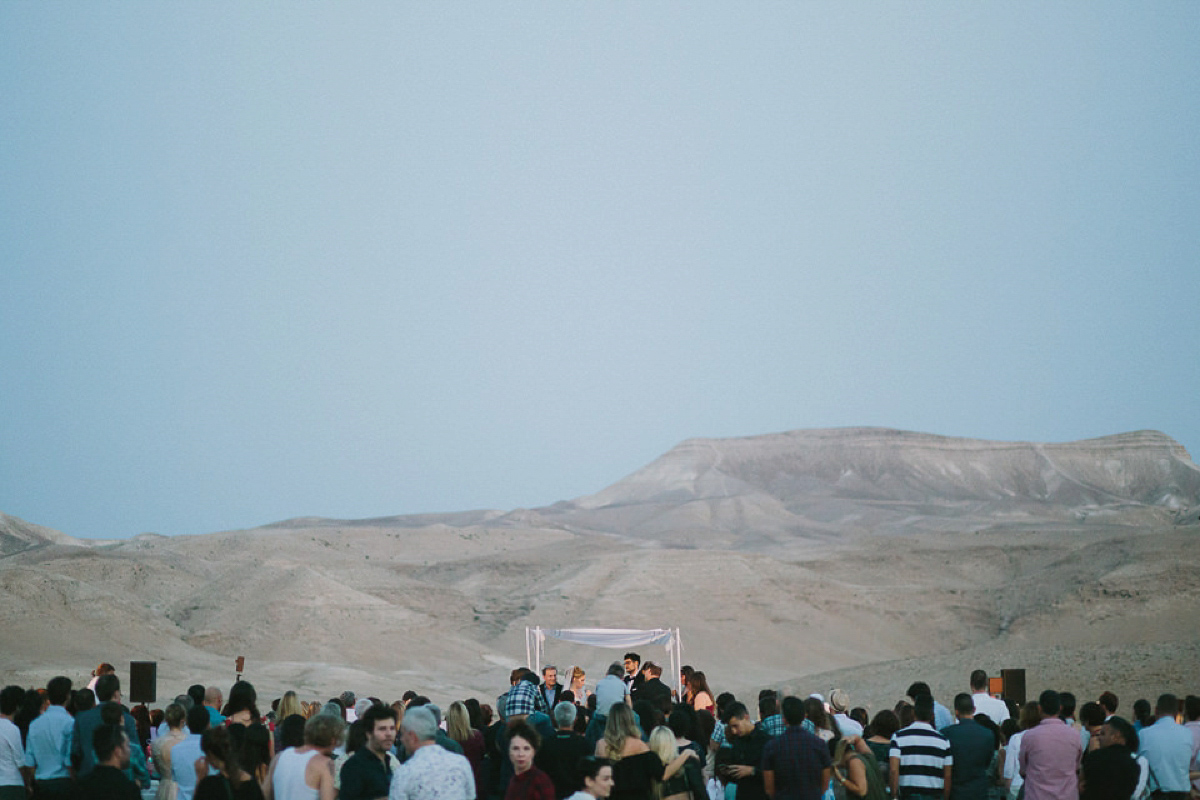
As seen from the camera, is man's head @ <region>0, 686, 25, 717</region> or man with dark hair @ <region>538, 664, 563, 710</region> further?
man with dark hair @ <region>538, 664, 563, 710</region>

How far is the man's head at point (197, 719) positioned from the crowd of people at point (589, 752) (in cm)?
2

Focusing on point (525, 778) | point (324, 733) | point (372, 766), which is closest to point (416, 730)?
point (372, 766)

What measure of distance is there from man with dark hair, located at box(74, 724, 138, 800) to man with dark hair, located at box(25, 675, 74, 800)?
8.48 ft

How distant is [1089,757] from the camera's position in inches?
349

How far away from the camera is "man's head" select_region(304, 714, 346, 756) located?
7141mm

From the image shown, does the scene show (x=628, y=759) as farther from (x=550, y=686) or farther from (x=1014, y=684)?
(x=1014, y=684)

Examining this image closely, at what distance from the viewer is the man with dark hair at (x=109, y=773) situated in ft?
21.6

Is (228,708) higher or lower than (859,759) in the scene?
higher

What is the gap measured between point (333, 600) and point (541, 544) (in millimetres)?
34605

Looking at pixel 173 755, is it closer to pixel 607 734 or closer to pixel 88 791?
pixel 88 791

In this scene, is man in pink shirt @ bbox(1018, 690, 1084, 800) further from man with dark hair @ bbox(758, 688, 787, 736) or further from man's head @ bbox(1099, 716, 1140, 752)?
man with dark hair @ bbox(758, 688, 787, 736)

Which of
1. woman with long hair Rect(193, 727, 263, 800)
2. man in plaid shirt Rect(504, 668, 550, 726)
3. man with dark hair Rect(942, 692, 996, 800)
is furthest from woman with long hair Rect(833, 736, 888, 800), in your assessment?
woman with long hair Rect(193, 727, 263, 800)

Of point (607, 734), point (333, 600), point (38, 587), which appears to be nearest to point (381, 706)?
point (607, 734)

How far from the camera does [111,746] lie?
22.3 feet
